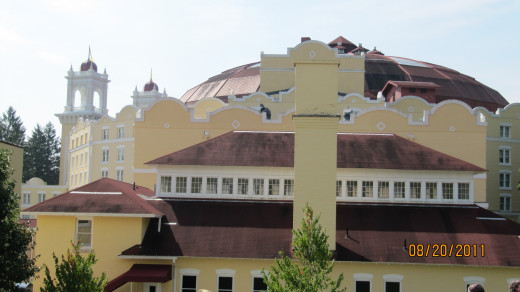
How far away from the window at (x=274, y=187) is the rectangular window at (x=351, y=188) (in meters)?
3.70

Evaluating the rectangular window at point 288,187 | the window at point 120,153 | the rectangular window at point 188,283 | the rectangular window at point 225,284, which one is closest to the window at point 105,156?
the window at point 120,153

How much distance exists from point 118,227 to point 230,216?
562 cm

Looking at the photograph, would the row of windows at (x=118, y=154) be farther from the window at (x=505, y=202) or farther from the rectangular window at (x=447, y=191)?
the rectangular window at (x=447, y=191)

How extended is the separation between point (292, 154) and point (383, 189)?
17.5 feet

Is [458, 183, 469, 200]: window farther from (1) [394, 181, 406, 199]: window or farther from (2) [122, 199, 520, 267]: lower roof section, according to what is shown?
(1) [394, 181, 406, 199]: window

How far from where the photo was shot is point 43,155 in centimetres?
13212

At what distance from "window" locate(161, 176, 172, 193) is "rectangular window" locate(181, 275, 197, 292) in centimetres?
603

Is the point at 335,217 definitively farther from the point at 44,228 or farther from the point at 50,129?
the point at 50,129

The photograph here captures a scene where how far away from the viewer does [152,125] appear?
177ft

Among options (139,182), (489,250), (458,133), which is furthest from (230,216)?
(458,133)

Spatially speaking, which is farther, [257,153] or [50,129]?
[50,129]

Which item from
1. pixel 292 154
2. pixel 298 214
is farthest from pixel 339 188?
pixel 298 214

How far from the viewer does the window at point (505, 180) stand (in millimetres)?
75875

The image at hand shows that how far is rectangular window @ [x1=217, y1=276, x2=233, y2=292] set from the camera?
33.5m
